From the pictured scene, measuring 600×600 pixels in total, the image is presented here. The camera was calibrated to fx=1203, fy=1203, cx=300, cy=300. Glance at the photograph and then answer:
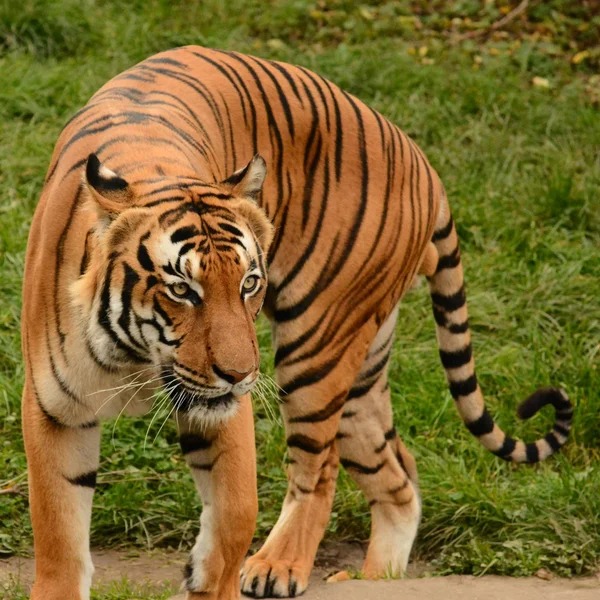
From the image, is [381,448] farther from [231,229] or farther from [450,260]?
[231,229]

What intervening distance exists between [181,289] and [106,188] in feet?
1.08

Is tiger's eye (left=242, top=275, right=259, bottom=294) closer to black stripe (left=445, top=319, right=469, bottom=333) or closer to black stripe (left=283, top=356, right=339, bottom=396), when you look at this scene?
black stripe (left=283, top=356, right=339, bottom=396)

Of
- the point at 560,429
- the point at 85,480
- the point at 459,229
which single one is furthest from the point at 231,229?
the point at 459,229

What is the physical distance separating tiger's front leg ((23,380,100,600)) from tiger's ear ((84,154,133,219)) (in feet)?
1.91

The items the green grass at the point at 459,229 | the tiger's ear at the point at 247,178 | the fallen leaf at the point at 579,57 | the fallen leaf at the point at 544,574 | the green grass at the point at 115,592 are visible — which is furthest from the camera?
the fallen leaf at the point at 579,57

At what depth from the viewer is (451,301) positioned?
14.6 ft

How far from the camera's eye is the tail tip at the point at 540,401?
4477 mm

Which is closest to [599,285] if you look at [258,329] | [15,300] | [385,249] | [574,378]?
[574,378]

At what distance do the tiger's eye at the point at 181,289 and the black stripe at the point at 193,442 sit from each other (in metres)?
0.63

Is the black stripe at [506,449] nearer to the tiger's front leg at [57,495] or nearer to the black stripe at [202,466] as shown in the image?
the black stripe at [202,466]

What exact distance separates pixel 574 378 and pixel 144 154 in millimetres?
2651

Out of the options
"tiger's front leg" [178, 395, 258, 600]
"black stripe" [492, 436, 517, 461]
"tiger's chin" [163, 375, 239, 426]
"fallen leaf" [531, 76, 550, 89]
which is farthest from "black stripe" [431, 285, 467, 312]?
"fallen leaf" [531, 76, 550, 89]

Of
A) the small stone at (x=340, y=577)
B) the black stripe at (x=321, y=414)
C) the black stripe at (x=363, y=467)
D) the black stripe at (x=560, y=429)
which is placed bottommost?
the small stone at (x=340, y=577)

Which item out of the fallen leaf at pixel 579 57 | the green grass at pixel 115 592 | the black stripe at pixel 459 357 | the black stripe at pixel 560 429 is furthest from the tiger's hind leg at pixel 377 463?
the fallen leaf at pixel 579 57
